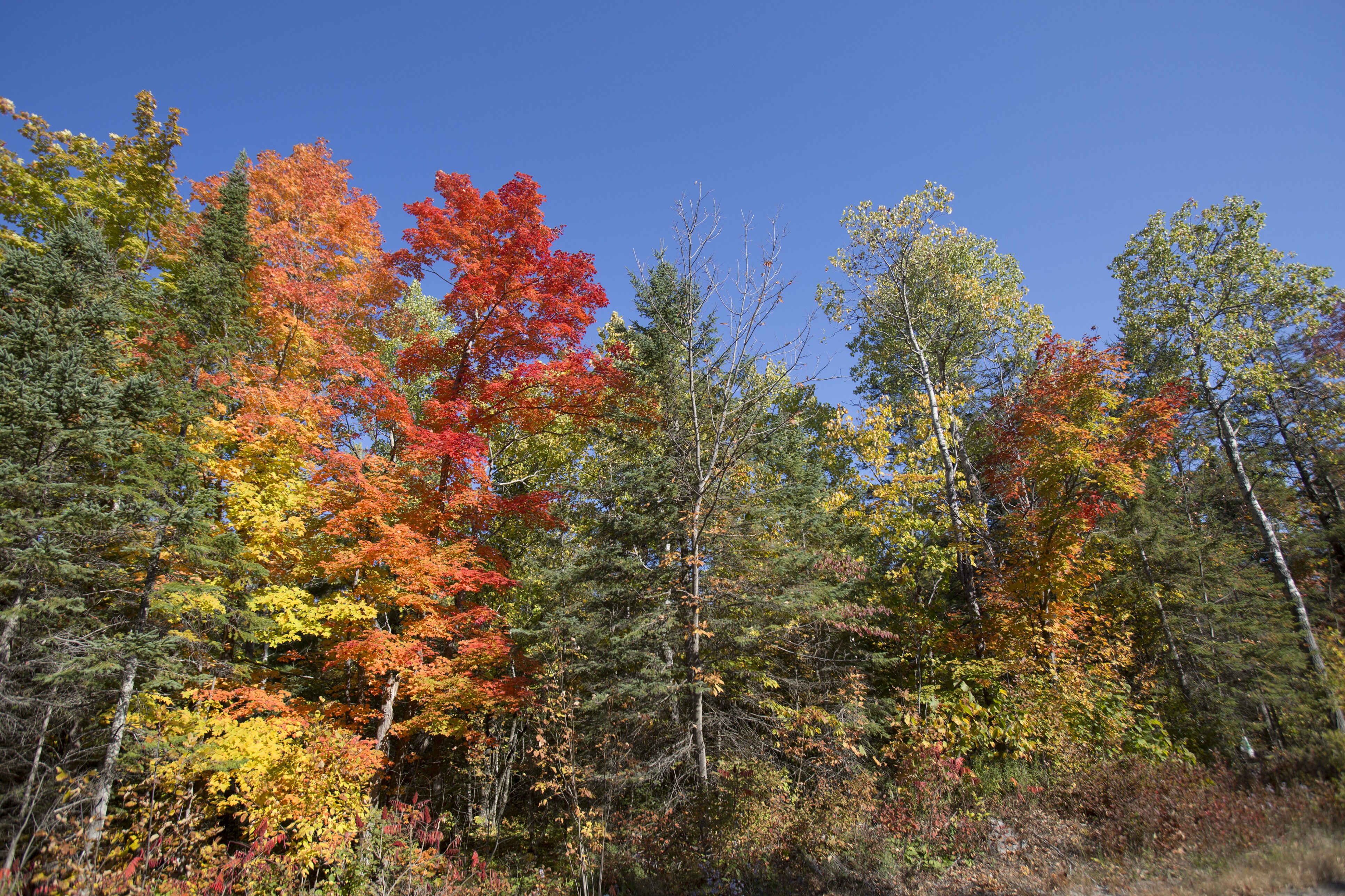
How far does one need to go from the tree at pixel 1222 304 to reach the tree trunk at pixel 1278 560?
4cm

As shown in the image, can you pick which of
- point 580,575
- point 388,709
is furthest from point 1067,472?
point 388,709

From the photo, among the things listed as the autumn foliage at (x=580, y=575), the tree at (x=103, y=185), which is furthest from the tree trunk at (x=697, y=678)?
the tree at (x=103, y=185)

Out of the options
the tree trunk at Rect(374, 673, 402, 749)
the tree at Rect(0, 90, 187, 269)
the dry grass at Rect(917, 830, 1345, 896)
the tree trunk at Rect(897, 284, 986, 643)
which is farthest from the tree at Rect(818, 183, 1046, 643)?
the tree at Rect(0, 90, 187, 269)

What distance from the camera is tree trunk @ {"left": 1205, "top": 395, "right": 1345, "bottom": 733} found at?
9.11 metres

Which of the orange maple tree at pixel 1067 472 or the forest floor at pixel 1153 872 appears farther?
the orange maple tree at pixel 1067 472

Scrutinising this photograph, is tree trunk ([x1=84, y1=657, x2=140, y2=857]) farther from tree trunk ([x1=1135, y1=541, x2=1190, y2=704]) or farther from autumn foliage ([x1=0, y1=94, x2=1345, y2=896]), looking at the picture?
tree trunk ([x1=1135, y1=541, x2=1190, y2=704])

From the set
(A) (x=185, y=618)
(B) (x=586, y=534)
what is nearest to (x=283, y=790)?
(A) (x=185, y=618)

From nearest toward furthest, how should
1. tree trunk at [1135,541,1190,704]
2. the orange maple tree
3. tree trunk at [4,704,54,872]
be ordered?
1. tree trunk at [4,704,54,872]
2. the orange maple tree
3. tree trunk at [1135,541,1190,704]

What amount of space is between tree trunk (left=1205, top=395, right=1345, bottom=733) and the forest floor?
12.6 ft

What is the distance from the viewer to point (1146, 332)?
1394 centimetres

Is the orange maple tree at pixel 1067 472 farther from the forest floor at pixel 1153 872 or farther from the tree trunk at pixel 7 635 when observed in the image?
the tree trunk at pixel 7 635

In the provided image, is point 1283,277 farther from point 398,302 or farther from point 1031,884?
point 398,302

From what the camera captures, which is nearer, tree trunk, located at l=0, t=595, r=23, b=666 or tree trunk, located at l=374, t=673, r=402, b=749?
tree trunk, located at l=0, t=595, r=23, b=666

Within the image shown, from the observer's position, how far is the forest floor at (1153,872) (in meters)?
5.34
